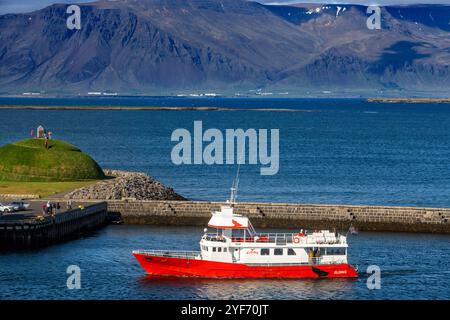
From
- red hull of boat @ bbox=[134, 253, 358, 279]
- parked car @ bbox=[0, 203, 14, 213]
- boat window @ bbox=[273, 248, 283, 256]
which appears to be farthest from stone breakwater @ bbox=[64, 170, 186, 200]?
boat window @ bbox=[273, 248, 283, 256]

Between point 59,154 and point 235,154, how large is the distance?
6549 centimetres

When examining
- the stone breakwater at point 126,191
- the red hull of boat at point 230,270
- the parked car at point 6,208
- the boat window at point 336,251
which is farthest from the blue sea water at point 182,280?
the stone breakwater at point 126,191

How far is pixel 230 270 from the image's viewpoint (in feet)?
227

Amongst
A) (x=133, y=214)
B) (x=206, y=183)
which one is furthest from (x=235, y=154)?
(x=133, y=214)

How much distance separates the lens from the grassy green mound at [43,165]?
107562 millimetres

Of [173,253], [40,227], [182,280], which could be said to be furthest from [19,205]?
[182,280]

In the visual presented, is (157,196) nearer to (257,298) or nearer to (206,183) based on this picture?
(206,183)

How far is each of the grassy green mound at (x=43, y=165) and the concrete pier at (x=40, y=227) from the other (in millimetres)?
21677

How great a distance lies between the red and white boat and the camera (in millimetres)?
69125

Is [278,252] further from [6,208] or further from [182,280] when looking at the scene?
[6,208]

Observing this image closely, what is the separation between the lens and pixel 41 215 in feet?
270

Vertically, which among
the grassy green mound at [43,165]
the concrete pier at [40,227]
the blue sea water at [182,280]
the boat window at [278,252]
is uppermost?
the grassy green mound at [43,165]

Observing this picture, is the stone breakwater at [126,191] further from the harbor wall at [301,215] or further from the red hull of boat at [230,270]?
the red hull of boat at [230,270]

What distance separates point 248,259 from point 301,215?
2117 centimetres
